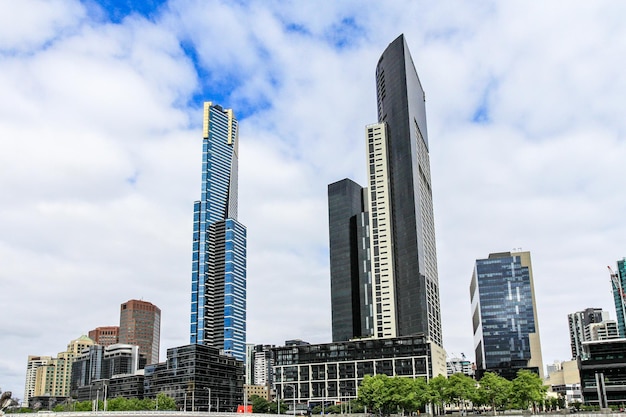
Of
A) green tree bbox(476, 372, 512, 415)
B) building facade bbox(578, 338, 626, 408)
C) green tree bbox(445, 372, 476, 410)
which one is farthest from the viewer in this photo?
building facade bbox(578, 338, 626, 408)

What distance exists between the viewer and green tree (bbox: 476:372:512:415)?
144 metres

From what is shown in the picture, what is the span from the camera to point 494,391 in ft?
476

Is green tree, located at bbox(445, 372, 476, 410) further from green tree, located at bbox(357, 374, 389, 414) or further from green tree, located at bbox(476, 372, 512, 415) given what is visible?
green tree, located at bbox(357, 374, 389, 414)

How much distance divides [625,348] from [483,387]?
46.3 meters

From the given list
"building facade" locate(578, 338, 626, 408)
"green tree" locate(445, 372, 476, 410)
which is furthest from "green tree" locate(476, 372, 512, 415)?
"building facade" locate(578, 338, 626, 408)

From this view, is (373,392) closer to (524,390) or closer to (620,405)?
(524,390)

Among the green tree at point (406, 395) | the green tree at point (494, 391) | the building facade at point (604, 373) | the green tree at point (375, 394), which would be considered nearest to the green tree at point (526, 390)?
the green tree at point (494, 391)

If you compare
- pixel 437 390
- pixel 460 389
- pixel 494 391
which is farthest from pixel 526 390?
pixel 437 390

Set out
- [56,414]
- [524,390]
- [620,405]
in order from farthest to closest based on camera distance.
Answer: [620,405], [524,390], [56,414]

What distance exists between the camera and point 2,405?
258ft

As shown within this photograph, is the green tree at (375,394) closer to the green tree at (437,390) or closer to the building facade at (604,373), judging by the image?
the green tree at (437,390)

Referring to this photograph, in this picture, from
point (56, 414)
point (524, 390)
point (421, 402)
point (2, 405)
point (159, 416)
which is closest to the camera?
point (2, 405)

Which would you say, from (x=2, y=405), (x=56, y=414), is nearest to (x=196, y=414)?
(x=56, y=414)

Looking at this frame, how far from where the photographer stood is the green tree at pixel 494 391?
144 m
